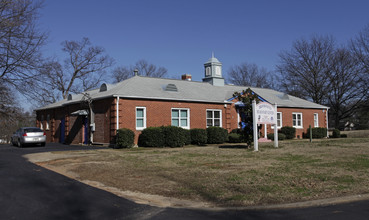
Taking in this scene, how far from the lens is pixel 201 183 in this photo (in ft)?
27.5

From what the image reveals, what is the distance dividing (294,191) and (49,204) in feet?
17.0

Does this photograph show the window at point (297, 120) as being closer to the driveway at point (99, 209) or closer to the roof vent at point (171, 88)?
the roof vent at point (171, 88)

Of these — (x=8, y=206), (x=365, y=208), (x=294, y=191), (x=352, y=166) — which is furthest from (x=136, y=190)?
(x=352, y=166)

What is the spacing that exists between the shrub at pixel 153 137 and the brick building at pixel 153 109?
4.05 feet

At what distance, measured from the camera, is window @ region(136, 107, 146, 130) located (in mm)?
22272

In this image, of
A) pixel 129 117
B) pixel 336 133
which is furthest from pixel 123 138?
pixel 336 133

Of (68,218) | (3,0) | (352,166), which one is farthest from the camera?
(3,0)

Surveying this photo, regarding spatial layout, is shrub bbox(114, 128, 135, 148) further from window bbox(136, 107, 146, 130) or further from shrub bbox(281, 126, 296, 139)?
shrub bbox(281, 126, 296, 139)

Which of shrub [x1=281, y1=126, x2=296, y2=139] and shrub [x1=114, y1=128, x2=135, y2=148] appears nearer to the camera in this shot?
shrub [x1=114, y1=128, x2=135, y2=148]

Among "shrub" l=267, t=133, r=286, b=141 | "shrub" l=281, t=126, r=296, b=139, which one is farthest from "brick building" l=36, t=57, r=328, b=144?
"shrub" l=281, t=126, r=296, b=139

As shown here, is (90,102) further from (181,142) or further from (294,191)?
(294,191)

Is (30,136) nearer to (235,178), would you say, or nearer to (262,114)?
(262,114)

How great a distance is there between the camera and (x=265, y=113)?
1783cm

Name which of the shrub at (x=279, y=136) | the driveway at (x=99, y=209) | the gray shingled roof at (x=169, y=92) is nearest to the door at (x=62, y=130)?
the gray shingled roof at (x=169, y=92)
